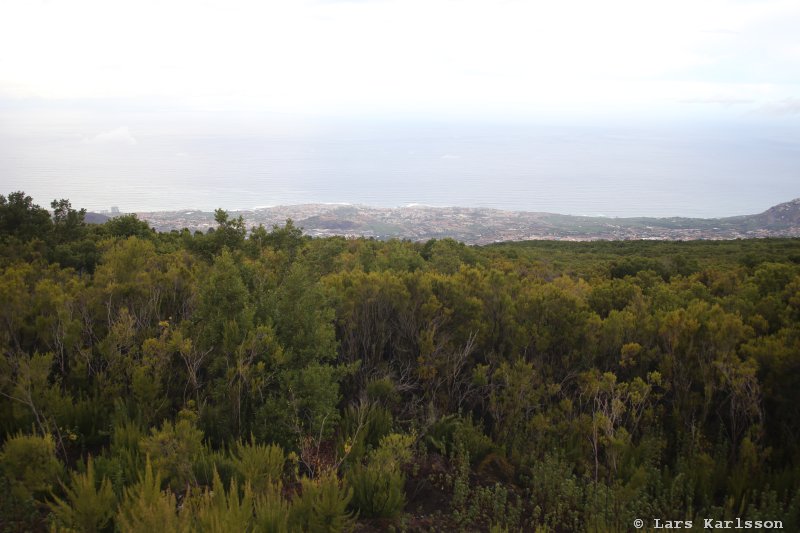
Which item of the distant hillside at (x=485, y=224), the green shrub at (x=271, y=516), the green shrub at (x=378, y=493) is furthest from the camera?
the distant hillside at (x=485, y=224)

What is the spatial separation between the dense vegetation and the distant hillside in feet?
136

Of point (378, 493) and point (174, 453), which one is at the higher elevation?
point (174, 453)

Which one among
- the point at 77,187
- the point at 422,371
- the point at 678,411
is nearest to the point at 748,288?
the point at 678,411

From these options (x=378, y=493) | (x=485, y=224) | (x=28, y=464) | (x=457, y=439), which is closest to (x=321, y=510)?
(x=378, y=493)

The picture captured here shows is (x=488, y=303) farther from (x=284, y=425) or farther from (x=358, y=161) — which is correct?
(x=358, y=161)

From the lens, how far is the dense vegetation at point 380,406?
15.4 ft

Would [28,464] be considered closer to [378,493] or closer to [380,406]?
[378,493]

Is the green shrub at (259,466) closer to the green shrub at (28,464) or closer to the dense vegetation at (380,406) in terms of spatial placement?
the dense vegetation at (380,406)

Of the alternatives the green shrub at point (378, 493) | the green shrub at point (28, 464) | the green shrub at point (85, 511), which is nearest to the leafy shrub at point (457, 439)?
the green shrub at point (378, 493)

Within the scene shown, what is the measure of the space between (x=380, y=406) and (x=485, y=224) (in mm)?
62881

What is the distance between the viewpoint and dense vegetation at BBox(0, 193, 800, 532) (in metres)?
4.70

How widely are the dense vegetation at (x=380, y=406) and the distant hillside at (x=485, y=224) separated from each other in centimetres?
4160

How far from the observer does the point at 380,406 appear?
715 centimetres

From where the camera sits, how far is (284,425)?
238 inches
